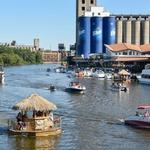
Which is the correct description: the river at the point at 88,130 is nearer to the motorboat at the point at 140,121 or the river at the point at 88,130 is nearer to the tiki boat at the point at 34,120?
the tiki boat at the point at 34,120

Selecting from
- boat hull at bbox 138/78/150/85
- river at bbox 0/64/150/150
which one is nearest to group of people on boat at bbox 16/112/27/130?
river at bbox 0/64/150/150

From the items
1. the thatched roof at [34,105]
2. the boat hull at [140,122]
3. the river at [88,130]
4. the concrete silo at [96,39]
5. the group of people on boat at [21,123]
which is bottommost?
the river at [88,130]

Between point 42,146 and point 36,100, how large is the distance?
13.9ft

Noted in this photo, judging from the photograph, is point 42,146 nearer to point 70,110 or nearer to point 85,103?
point 70,110

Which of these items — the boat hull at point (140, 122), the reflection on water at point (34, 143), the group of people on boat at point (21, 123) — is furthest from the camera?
the boat hull at point (140, 122)

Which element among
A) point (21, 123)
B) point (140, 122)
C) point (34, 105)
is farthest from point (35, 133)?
point (140, 122)

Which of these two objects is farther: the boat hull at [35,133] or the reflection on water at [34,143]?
the boat hull at [35,133]

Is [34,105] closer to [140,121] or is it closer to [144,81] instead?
[140,121]

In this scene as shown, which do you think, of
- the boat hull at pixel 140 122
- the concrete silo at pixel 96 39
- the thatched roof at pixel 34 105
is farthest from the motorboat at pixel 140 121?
the concrete silo at pixel 96 39

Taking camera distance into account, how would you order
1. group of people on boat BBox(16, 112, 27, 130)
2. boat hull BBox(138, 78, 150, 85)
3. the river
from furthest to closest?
boat hull BBox(138, 78, 150, 85) < group of people on boat BBox(16, 112, 27, 130) < the river

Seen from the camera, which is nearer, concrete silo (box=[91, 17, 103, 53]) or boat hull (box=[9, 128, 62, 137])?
boat hull (box=[9, 128, 62, 137])

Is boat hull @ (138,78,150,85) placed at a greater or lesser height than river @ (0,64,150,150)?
lesser

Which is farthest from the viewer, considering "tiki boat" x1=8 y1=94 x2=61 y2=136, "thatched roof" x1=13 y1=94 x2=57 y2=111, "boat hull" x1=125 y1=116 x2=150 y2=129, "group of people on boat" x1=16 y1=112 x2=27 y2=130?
"boat hull" x1=125 y1=116 x2=150 y2=129

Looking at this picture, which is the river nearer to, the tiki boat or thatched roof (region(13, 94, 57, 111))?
the tiki boat
